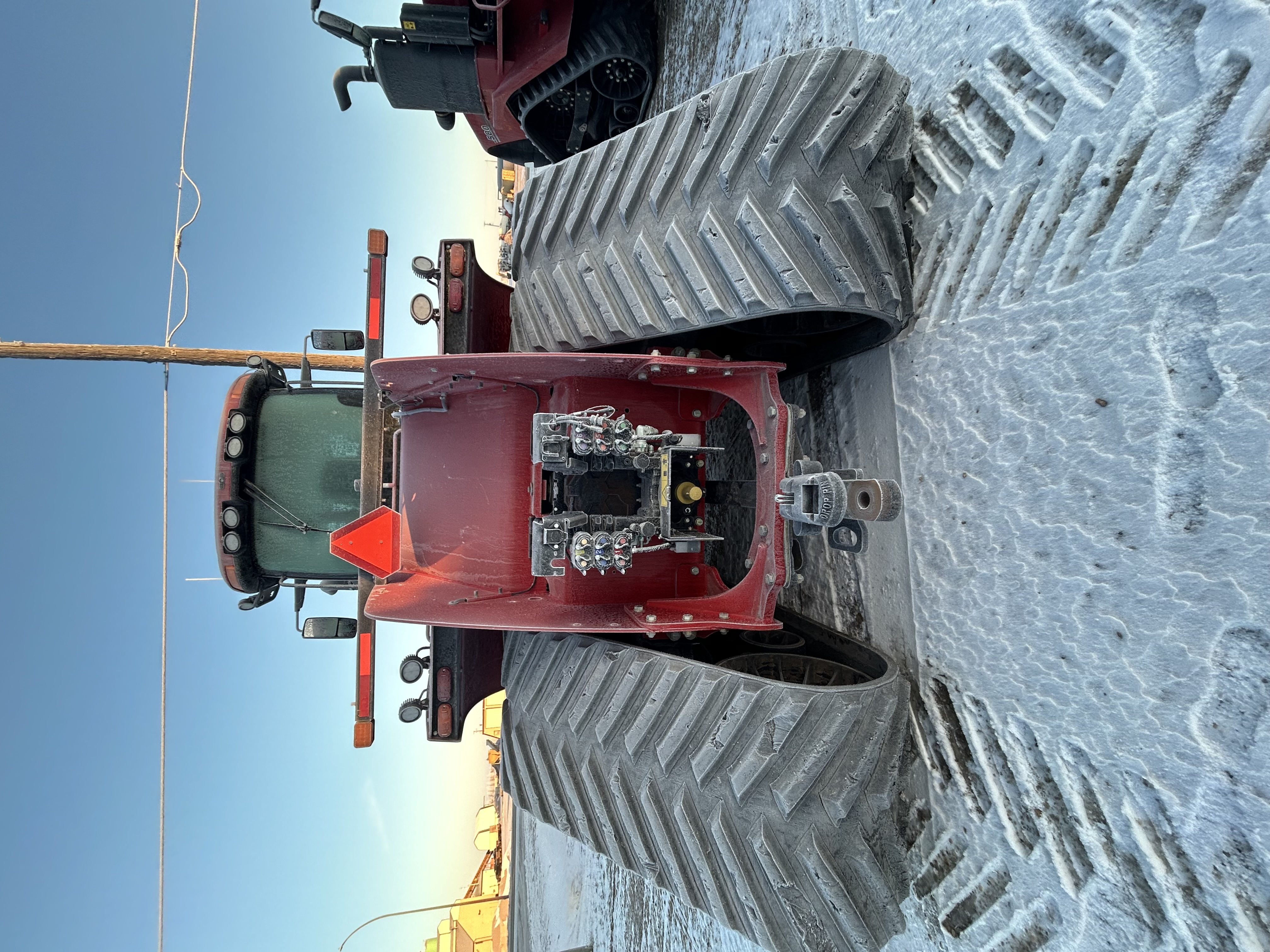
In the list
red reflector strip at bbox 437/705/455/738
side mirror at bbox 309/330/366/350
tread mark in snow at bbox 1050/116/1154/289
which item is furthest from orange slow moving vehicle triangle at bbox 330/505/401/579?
tread mark in snow at bbox 1050/116/1154/289

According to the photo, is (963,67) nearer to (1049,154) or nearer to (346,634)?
(1049,154)

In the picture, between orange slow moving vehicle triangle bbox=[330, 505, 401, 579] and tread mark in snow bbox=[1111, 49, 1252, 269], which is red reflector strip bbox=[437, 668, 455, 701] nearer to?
orange slow moving vehicle triangle bbox=[330, 505, 401, 579]

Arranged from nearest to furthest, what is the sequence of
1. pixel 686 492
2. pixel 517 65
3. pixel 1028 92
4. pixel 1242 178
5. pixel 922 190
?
pixel 1242 178
pixel 1028 92
pixel 922 190
pixel 686 492
pixel 517 65

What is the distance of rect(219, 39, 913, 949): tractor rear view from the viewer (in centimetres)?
220

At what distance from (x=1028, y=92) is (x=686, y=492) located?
1972 mm

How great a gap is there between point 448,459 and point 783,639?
6.72ft

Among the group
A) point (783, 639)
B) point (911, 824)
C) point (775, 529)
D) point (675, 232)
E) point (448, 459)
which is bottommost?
point (911, 824)

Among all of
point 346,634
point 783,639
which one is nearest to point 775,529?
point 783,639

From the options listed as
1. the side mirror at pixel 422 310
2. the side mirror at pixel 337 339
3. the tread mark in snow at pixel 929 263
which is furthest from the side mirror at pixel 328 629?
the tread mark in snow at pixel 929 263

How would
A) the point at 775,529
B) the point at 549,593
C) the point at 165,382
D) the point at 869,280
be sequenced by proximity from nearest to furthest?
the point at 869,280 → the point at 775,529 → the point at 549,593 → the point at 165,382

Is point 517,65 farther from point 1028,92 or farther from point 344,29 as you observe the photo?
point 1028,92

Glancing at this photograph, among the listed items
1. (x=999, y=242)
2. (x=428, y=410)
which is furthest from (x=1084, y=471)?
(x=428, y=410)

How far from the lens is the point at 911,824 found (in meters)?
2.35

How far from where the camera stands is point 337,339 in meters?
3.78
